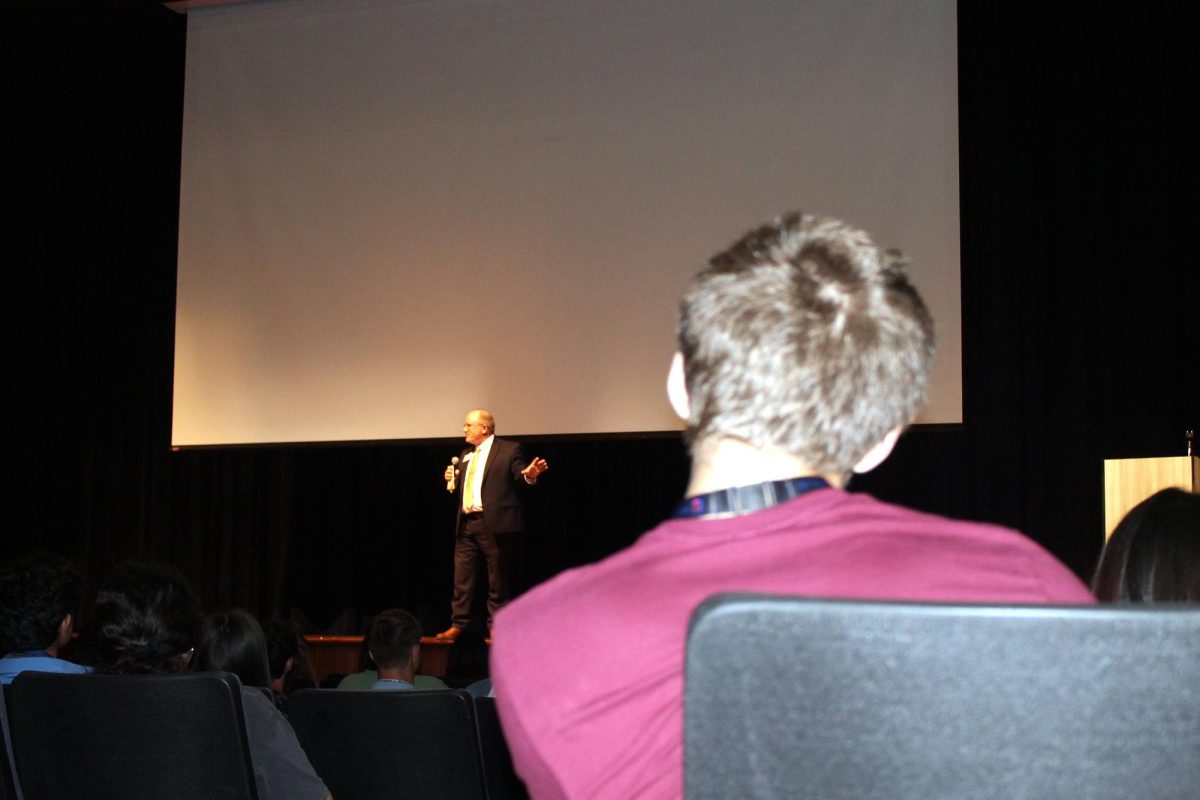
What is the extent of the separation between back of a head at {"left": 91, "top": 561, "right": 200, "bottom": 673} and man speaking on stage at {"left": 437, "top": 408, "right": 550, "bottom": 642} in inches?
161

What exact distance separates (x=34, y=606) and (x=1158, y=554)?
224cm

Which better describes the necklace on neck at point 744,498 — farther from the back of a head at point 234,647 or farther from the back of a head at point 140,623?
the back of a head at point 234,647

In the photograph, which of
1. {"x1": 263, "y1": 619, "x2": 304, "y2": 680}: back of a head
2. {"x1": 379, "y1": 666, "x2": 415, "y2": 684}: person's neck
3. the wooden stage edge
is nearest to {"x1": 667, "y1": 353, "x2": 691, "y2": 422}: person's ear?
{"x1": 379, "y1": 666, "x2": 415, "y2": 684}: person's neck

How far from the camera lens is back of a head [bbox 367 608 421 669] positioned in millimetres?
3400

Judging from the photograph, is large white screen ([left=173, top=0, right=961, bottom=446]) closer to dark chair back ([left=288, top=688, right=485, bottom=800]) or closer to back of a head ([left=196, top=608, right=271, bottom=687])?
back of a head ([left=196, top=608, right=271, bottom=687])

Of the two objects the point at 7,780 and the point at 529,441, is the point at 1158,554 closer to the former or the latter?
the point at 7,780

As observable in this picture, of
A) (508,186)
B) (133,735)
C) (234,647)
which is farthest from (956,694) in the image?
(508,186)

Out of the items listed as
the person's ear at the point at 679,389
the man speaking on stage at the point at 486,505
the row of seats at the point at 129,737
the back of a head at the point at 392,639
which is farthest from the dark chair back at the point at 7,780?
the man speaking on stage at the point at 486,505

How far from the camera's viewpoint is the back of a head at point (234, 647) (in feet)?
9.20

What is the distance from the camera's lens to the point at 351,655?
6906 millimetres

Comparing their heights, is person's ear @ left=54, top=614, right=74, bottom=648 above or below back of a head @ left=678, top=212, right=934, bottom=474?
below

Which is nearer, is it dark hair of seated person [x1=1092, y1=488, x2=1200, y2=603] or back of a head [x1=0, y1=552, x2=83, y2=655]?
dark hair of seated person [x1=1092, y1=488, x2=1200, y2=603]

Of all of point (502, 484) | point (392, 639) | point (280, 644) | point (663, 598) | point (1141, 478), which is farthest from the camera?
point (502, 484)

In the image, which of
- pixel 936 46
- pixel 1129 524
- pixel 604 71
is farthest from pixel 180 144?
pixel 1129 524
